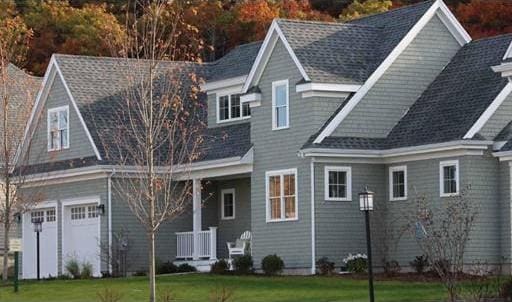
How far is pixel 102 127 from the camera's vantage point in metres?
48.9

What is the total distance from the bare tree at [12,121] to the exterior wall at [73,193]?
776 millimetres

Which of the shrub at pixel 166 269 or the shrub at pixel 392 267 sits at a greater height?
the shrub at pixel 392 267

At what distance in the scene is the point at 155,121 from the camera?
109 feet

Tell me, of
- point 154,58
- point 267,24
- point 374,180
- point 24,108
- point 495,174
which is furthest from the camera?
point 267,24

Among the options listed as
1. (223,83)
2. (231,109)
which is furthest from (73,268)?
(223,83)

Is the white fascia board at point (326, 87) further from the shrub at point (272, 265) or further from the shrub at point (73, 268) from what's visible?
the shrub at point (73, 268)

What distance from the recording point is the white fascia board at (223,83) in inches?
1905

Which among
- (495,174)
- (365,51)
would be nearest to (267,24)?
(365,51)

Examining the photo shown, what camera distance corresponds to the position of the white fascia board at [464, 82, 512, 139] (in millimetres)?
39875

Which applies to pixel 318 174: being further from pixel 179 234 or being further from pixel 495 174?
pixel 179 234

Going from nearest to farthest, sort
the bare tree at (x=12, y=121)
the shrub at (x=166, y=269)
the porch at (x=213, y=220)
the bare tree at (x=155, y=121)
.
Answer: the bare tree at (x=155, y=121) → the bare tree at (x=12, y=121) → the shrub at (x=166, y=269) → the porch at (x=213, y=220)

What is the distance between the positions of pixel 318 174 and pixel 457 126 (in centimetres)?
452

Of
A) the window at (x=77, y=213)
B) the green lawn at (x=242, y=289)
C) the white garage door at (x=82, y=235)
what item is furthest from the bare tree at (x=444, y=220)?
the window at (x=77, y=213)

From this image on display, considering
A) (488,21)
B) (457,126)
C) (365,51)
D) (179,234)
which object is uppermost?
(488,21)
